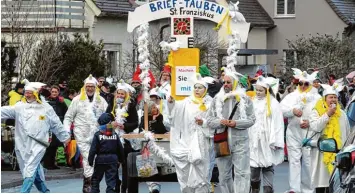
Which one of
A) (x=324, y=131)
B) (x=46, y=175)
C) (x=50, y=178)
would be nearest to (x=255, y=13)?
(x=46, y=175)

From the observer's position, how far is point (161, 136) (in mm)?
17328

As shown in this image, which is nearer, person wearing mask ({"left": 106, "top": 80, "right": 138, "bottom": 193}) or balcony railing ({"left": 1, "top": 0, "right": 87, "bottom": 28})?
person wearing mask ({"left": 106, "top": 80, "right": 138, "bottom": 193})

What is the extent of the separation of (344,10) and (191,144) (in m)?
34.3

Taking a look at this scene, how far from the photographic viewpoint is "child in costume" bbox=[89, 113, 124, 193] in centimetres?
1680

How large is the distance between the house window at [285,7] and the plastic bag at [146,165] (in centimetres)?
3459

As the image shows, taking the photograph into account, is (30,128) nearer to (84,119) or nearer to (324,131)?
(84,119)

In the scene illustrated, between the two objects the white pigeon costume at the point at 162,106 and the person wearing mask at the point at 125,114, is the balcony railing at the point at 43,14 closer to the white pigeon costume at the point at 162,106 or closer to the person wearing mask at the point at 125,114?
the white pigeon costume at the point at 162,106

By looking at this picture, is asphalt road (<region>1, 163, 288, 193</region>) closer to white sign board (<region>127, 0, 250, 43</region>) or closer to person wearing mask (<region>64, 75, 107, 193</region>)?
person wearing mask (<region>64, 75, 107, 193</region>)

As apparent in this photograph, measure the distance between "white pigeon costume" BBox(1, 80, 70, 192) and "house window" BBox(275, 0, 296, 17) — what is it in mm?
33679

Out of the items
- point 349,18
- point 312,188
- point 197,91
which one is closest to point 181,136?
point 197,91

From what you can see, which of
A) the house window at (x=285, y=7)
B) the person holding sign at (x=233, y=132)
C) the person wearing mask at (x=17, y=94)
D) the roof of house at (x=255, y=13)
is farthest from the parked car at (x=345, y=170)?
the house window at (x=285, y=7)

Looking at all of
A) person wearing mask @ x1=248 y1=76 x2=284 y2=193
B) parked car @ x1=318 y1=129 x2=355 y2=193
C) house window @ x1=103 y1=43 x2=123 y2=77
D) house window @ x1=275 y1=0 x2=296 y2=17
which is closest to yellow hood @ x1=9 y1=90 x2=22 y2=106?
person wearing mask @ x1=248 y1=76 x2=284 y2=193

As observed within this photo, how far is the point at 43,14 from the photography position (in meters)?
35.0

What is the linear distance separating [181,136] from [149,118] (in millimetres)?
1510
